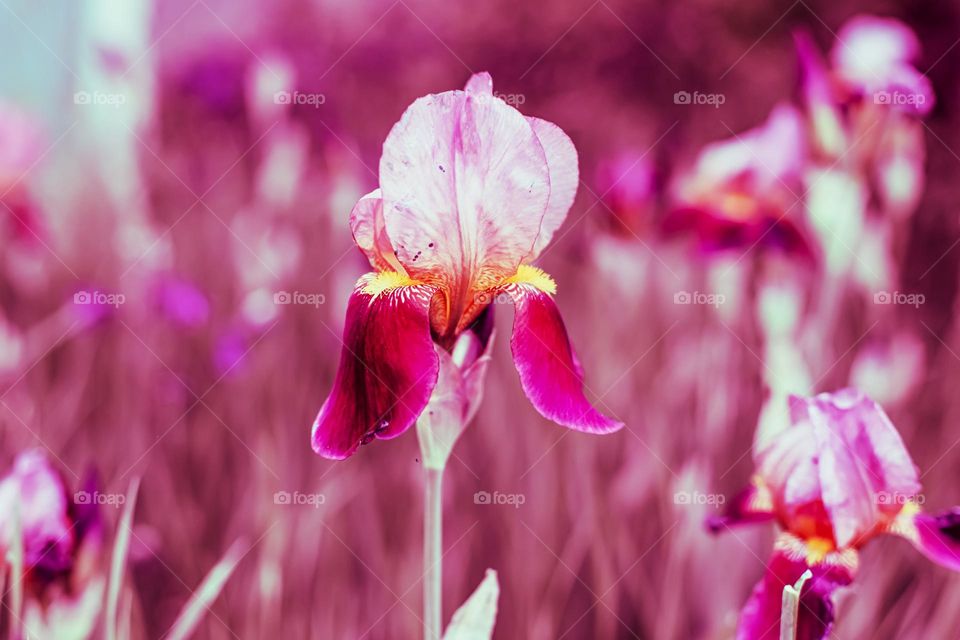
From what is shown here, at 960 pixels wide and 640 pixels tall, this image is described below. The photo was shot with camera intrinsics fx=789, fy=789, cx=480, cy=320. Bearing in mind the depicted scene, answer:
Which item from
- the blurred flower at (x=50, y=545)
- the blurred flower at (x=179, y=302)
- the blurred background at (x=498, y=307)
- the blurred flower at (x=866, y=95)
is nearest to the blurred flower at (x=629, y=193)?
the blurred background at (x=498, y=307)

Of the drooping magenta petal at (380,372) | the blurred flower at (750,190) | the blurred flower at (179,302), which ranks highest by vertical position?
the blurred flower at (750,190)

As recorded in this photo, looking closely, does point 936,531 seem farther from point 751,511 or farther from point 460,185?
point 460,185

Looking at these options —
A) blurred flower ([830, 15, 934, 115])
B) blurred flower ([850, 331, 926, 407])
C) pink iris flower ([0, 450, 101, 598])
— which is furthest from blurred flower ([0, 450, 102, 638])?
blurred flower ([830, 15, 934, 115])

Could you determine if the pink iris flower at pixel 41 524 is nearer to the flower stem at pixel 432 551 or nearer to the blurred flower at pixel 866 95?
the flower stem at pixel 432 551

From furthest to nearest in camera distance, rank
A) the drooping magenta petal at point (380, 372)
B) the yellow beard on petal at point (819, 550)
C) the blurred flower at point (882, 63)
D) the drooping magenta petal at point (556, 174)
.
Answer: the blurred flower at point (882, 63), the yellow beard on petal at point (819, 550), the drooping magenta petal at point (556, 174), the drooping magenta petal at point (380, 372)

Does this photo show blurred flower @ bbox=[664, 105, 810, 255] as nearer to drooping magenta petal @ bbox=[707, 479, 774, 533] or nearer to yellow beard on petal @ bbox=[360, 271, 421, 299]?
drooping magenta petal @ bbox=[707, 479, 774, 533]

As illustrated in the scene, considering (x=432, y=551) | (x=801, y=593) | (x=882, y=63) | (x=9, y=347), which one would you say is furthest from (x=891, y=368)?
(x=9, y=347)

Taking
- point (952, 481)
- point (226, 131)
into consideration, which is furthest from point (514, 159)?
point (952, 481)
